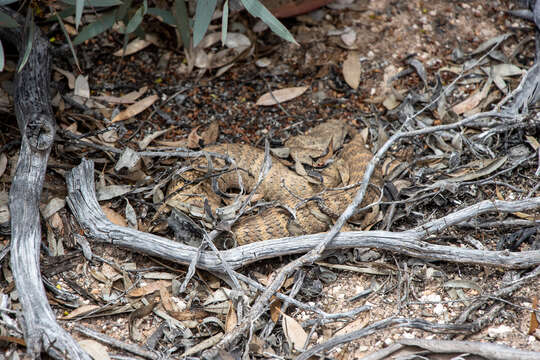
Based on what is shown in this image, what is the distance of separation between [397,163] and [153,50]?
7.18 ft

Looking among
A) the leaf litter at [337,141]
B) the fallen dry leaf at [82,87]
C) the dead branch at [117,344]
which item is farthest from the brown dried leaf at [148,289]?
the fallen dry leaf at [82,87]

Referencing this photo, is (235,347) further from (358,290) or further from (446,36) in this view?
(446,36)

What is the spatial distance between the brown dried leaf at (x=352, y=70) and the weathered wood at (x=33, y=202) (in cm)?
226

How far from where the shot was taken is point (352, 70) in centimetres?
426

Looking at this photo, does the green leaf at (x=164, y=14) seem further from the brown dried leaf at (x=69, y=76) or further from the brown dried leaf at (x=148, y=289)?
the brown dried leaf at (x=148, y=289)

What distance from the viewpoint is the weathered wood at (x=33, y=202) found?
8.27 ft

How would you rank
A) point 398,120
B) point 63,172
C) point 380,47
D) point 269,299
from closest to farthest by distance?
1. point 269,299
2. point 63,172
3. point 398,120
4. point 380,47

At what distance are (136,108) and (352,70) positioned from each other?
1752 millimetres

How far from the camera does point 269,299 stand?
2.83m

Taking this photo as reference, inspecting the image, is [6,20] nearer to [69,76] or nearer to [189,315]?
[69,76]

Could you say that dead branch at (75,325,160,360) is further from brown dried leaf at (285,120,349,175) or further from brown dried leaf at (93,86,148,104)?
brown dried leaf at (93,86,148,104)

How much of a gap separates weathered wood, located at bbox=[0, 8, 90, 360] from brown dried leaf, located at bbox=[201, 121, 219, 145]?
3.68 feet

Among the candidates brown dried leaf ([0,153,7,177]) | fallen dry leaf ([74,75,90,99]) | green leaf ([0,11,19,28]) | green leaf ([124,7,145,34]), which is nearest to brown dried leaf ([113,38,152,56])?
fallen dry leaf ([74,75,90,99])

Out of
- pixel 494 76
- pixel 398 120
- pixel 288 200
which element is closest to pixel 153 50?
pixel 288 200
